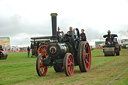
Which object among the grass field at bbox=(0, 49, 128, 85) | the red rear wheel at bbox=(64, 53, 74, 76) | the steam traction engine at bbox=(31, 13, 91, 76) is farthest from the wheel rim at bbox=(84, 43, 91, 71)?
the red rear wheel at bbox=(64, 53, 74, 76)

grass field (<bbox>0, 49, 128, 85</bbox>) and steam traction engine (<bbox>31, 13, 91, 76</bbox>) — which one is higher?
steam traction engine (<bbox>31, 13, 91, 76</bbox>)

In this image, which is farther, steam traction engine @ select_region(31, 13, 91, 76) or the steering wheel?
the steering wheel

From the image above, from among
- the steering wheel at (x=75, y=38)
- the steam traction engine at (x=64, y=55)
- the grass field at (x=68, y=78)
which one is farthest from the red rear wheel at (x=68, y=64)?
the steering wheel at (x=75, y=38)

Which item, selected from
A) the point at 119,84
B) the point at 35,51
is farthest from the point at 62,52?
the point at 35,51

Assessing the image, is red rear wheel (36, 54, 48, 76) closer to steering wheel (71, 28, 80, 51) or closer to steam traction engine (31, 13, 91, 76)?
steam traction engine (31, 13, 91, 76)

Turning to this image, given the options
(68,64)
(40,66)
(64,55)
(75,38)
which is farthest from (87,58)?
(40,66)

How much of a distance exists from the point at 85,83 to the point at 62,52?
1.98 metres

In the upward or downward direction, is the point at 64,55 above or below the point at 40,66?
above

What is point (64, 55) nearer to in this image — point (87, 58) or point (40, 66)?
point (40, 66)

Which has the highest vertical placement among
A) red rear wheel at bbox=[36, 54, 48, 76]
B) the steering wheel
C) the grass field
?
the steering wheel

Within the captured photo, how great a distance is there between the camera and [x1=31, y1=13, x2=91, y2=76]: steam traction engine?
7402mm

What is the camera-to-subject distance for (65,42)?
8.16 m

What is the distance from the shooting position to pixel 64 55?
7.73 metres

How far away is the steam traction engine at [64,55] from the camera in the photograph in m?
7.40
